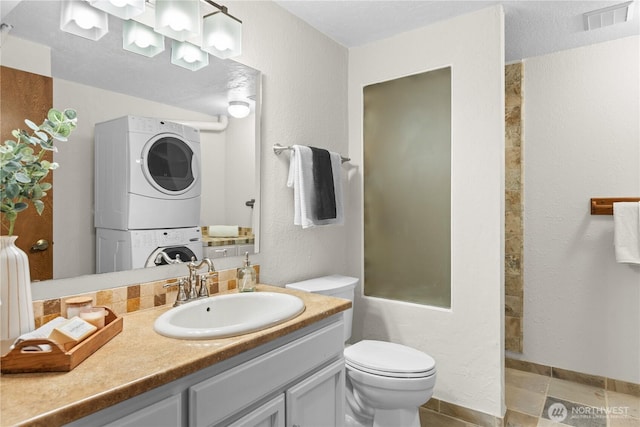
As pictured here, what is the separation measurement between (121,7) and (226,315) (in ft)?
3.93

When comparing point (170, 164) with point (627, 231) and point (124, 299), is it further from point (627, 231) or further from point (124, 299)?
point (627, 231)

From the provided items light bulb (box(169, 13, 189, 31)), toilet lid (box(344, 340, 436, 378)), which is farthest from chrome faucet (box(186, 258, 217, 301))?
light bulb (box(169, 13, 189, 31))

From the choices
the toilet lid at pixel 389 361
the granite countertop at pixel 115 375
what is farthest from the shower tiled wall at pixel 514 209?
the granite countertop at pixel 115 375

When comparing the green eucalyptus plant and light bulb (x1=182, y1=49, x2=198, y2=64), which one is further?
light bulb (x1=182, y1=49, x2=198, y2=64)

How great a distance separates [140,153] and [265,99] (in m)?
0.76

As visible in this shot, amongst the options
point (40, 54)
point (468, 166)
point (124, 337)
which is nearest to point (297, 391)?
Result: point (124, 337)

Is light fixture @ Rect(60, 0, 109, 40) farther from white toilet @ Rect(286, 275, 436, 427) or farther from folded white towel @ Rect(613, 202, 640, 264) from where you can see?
folded white towel @ Rect(613, 202, 640, 264)

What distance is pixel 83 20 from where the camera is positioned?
127 cm

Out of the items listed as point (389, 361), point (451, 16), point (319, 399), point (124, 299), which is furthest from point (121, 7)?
point (389, 361)

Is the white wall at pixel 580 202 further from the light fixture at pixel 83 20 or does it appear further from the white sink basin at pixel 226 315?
the light fixture at pixel 83 20

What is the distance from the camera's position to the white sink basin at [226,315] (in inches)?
42.7

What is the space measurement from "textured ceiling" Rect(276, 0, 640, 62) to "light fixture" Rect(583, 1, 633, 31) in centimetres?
3

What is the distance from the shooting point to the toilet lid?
171 centimetres

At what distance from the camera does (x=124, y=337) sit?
3.54 feet
